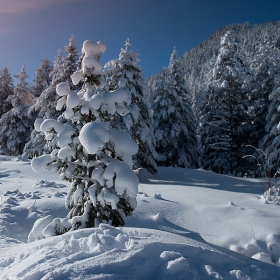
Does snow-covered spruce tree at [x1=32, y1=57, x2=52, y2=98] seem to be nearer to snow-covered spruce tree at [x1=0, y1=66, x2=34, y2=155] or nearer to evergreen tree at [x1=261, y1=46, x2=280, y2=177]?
snow-covered spruce tree at [x1=0, y1=66, x2=34, y2=155]

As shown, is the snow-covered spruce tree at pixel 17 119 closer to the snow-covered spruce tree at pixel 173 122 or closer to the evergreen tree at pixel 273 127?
the snow-covered spruce tree at pixel 173 122

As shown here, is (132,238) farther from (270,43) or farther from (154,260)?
(270,43)

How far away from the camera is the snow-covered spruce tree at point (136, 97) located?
39.4 ft

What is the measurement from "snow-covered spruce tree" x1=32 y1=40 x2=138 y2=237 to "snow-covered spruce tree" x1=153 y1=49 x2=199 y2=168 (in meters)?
14.2

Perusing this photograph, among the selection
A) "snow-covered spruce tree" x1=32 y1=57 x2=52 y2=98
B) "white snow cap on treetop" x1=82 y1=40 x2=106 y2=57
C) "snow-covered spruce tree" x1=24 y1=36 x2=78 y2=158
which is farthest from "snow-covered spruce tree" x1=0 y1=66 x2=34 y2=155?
"white snow cap on treetop" x1=82 y1=40 x2=106 y2=57

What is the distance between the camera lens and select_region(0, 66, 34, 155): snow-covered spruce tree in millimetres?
20844

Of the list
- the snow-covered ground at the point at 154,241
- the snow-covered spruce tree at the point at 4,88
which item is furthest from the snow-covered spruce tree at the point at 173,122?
the snow-covered spruce tree at the point at 4,88

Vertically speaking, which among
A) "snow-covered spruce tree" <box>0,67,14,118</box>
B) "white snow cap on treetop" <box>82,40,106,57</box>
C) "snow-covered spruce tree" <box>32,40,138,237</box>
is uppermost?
"snow-covered spruce tree" <box>0,67,14,118</box>

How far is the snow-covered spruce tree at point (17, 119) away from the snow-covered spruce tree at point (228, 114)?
15.6 meters

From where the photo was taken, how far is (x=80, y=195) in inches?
155

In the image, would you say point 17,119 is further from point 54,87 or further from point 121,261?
point 121,261

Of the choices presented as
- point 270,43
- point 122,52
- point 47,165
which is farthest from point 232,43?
point 47,165

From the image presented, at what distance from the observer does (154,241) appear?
2482 mm

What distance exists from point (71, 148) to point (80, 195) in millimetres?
817
